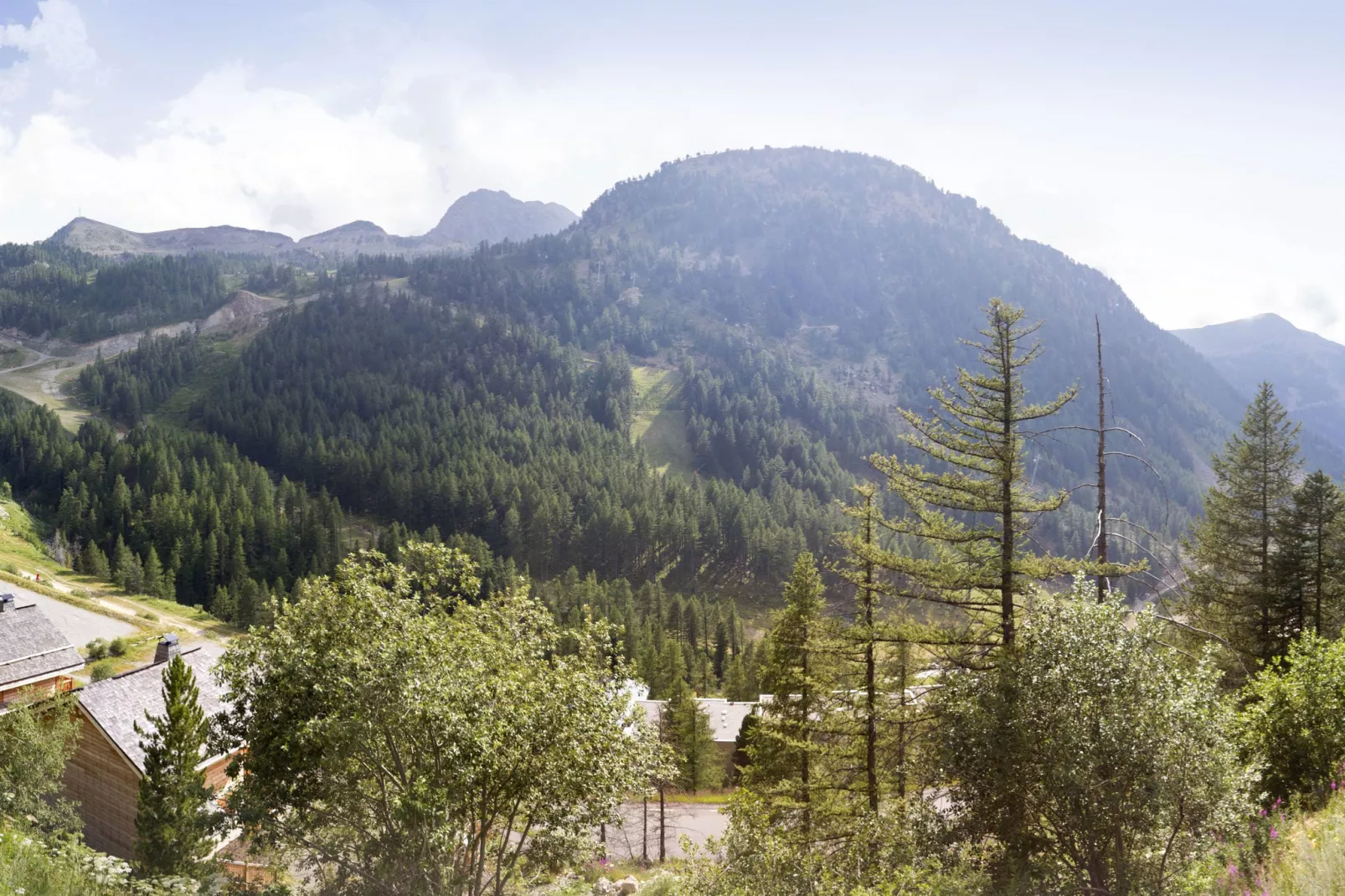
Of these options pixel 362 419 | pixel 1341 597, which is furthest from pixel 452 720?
pixel 362 419

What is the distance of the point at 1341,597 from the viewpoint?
1291 inches

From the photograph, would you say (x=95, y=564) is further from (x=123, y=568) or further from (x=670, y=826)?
(x=670, y=826)

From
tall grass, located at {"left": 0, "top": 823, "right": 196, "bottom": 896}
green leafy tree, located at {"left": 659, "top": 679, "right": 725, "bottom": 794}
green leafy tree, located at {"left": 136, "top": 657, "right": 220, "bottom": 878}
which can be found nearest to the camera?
tall grass, located at {"left": 0, "top": 823, "right": 196, "bottom": 896}

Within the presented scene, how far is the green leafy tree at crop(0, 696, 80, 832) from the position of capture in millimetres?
26188

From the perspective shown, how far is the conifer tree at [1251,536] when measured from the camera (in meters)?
33.9

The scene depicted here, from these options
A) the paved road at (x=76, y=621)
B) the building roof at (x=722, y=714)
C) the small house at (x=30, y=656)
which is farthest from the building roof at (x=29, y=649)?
the building roof at (x=722, y=714)

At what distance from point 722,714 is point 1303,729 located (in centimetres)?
5460

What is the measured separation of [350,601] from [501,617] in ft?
11.7

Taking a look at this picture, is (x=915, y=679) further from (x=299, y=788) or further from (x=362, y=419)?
(x=362, y=419)

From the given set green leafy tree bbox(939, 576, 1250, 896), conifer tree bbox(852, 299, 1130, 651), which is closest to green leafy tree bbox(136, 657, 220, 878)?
green leafy tree bbox(939, 576, 1250, 896)

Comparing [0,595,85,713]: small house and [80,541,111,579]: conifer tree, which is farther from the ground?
[0,595,85,713]: small house

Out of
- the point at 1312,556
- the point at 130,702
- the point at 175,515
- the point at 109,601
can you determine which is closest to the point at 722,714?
the point at 1312,556

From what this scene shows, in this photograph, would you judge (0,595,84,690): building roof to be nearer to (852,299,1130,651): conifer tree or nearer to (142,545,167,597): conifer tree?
(852,299,1130,651): conifer tree

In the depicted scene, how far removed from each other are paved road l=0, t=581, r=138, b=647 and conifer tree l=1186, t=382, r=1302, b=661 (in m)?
81.3
